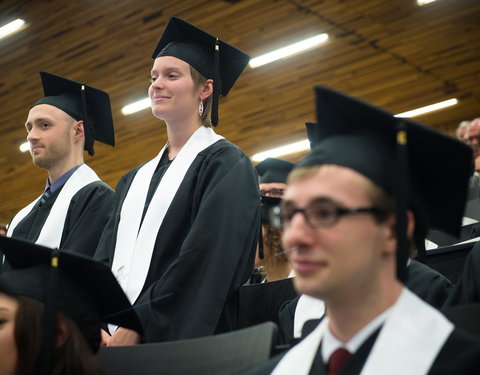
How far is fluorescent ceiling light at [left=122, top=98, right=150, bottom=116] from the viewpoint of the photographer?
32.9 feet

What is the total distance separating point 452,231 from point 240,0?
6354 millimetres

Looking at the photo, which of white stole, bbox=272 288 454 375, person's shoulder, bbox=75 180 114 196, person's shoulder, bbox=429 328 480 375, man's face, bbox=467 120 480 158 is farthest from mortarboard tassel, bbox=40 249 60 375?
man's face, bbox=467 120 480 158

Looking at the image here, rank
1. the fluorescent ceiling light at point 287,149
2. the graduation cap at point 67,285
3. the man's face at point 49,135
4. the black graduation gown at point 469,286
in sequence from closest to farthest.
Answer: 1. the graduation cap at point 67,285
2. the black graduation gown at point 469,286
3. the man's face at point 49,135
4. the fluorescent ceiling light at point 287,149

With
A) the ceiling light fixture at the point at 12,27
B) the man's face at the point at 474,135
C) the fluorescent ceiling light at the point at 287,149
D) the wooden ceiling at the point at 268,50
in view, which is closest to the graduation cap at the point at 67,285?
the man's face at the point at 474,135

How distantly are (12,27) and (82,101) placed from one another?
4.42 m

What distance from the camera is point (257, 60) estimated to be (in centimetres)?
902

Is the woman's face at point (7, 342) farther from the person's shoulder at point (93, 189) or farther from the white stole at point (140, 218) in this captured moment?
the person's shoulder at point (93, 189)

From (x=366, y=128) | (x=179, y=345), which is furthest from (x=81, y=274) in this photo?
(x=366, y=128)

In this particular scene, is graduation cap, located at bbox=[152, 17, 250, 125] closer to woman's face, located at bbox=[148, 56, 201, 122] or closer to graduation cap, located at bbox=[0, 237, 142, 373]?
woman's face, located at bbox=[148, 56, 201, 122]

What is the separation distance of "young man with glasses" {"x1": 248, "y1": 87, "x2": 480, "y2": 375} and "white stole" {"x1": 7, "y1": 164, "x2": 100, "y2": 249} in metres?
2.44

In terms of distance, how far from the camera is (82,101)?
442 centimetres

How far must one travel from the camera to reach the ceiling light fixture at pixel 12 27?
27.0 ft

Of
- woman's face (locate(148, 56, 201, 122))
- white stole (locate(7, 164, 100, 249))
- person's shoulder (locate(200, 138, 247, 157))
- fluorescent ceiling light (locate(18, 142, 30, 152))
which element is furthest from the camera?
fluorescent ceiling light (locate(18, 142, 30, 152))

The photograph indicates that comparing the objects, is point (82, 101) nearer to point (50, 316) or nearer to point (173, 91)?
point (173, 91)
